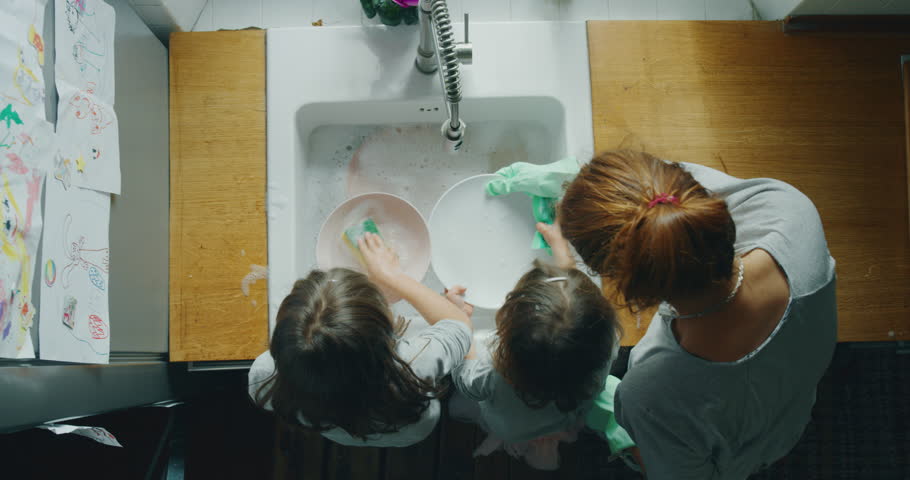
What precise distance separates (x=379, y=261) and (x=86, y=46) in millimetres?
596

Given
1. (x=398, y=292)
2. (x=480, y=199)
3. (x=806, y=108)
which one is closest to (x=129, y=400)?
(x=398, y=292)

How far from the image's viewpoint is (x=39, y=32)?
656mm

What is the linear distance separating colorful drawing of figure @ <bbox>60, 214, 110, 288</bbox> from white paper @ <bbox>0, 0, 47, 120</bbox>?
17cm

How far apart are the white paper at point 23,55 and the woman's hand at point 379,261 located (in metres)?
0.55

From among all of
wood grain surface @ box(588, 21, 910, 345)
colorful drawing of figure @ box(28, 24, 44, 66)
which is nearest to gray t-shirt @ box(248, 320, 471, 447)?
wood grain surface @ box(588, 21, 910, 345)

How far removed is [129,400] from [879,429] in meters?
1.91

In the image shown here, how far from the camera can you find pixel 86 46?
0.74 metres

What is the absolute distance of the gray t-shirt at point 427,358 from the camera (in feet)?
2.87

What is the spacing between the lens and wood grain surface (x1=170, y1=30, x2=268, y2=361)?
0.95m

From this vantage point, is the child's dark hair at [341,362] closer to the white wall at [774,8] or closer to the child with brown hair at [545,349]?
the child with brown hair at [545,349]

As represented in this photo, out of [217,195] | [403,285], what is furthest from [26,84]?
[403,285]

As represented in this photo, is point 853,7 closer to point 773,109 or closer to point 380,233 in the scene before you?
point 773,109

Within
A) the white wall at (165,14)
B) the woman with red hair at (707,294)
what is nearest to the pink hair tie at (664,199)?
the woman with red hair at (707,294)

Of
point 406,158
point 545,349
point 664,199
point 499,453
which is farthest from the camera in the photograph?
point 499,453
